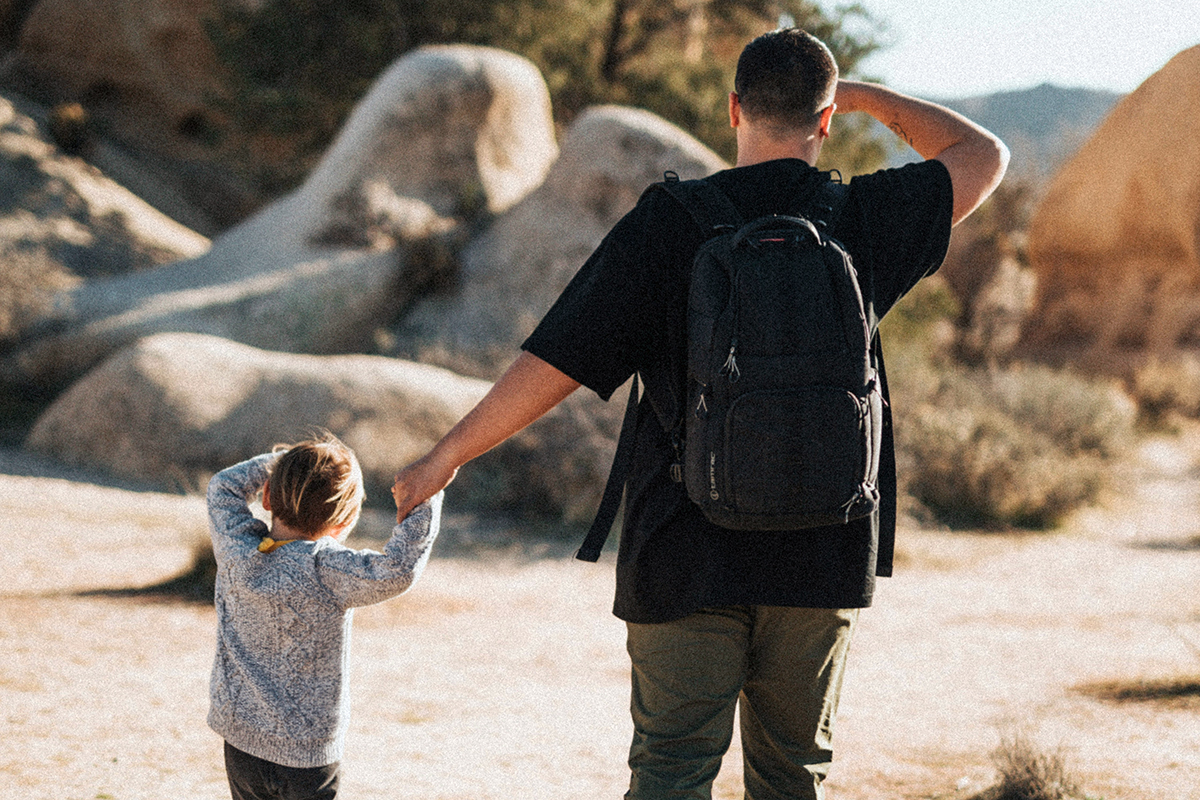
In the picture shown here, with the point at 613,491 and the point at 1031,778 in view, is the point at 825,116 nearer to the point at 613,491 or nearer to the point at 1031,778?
the point at 613,491

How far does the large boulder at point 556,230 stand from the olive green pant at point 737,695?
8.44 meters

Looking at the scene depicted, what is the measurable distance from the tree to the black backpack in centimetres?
1315

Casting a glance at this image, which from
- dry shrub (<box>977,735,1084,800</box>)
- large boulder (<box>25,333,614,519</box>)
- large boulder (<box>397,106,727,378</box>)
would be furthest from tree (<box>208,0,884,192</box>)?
dry shrub (<box>977,735,1084,800</box>)

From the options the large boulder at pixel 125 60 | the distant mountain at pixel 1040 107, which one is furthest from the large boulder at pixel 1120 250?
the distant mountain at pixel 1040 107

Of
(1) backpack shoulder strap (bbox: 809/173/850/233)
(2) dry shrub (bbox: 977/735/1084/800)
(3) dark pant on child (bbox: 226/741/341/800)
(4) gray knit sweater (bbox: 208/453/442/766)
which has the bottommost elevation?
(2) dry shrub (bbox: 977/735/1084/800)

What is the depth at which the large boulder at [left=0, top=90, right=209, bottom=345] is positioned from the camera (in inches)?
564

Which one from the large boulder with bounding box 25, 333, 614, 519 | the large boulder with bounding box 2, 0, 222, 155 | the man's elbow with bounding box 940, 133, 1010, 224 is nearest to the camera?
the man's elbow with bounding box 940, 133, 1010, 224

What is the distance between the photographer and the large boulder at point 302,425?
7859mm

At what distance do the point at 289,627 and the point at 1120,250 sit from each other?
15.5 m

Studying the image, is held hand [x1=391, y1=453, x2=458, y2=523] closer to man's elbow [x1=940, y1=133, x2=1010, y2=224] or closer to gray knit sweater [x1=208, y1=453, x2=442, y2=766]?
gray knit sweater [x1=208, y1=453, x2=442, y2=766]

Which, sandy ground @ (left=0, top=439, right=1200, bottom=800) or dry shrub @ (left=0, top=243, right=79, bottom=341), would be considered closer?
sandy ground @ (left=0, top=439, right=1200, bottom=800)

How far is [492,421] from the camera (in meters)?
2.03

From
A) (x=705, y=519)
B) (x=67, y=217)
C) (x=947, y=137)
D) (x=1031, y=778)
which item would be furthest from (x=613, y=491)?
(x=67, y=217)

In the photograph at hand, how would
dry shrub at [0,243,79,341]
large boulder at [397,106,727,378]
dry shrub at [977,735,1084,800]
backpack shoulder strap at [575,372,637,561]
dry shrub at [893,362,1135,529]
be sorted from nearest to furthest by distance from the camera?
backpack shoulder strap at [575,372,637,561], dry shrub at [977,735,1084,800], dry shrub at [893,362,1135,529], dry shrub at [0,243,79,341], large boulder at [397,106,727,378]
